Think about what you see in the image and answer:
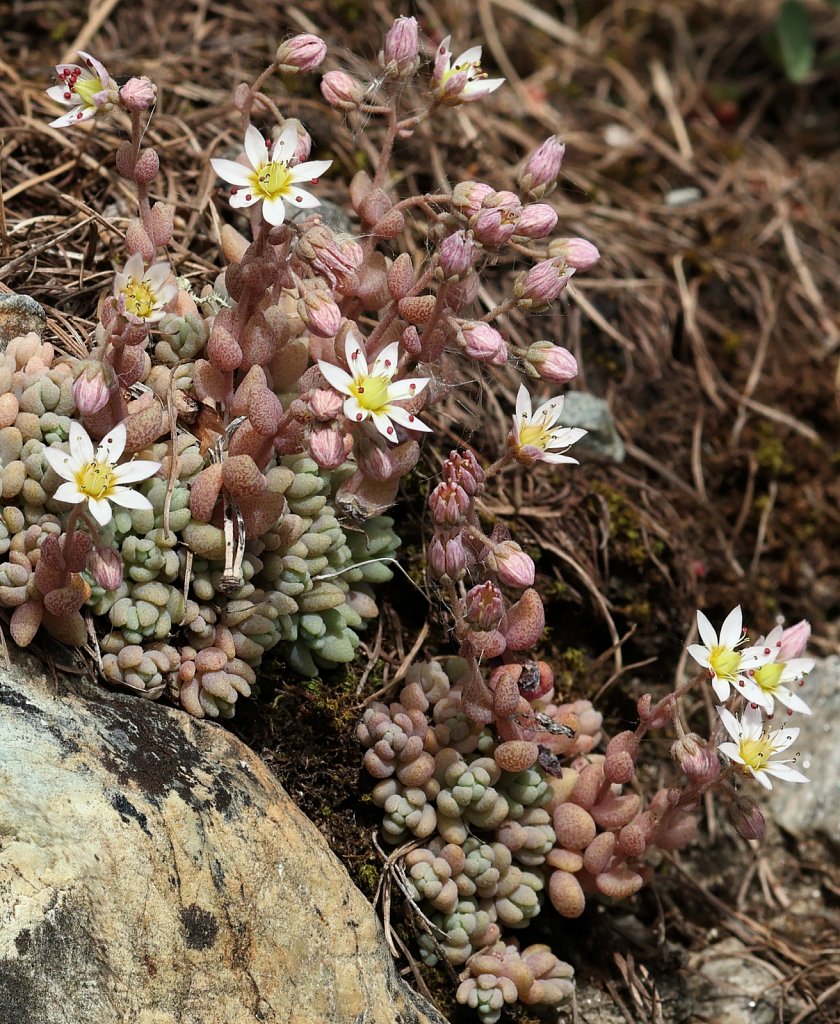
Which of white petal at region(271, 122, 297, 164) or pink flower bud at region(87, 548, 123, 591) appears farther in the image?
white petal at region(271, 122, 297, 164)

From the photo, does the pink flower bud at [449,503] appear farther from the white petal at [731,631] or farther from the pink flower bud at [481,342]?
the white petal at [731,631]

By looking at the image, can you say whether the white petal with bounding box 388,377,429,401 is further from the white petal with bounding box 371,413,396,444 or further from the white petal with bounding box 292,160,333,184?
the white petal with bounding box 292,160,333,184

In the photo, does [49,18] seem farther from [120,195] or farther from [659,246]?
[659,246]

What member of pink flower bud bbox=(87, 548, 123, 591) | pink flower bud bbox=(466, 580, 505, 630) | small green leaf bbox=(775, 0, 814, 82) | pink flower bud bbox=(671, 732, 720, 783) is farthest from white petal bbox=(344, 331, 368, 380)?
small green leaf bbox=(775, 0, 814, 82)

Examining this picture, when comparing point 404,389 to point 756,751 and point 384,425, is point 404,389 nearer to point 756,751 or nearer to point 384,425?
point 384,425

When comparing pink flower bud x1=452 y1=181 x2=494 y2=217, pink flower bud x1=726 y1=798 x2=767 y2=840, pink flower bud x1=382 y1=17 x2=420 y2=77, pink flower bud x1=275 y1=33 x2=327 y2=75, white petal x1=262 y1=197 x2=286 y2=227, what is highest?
pink flower bud x1=275 y1=33 x2=327 y2=75

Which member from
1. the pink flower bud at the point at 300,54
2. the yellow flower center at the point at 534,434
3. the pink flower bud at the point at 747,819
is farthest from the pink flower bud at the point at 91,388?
the pink flower bud at the point at 747,819
